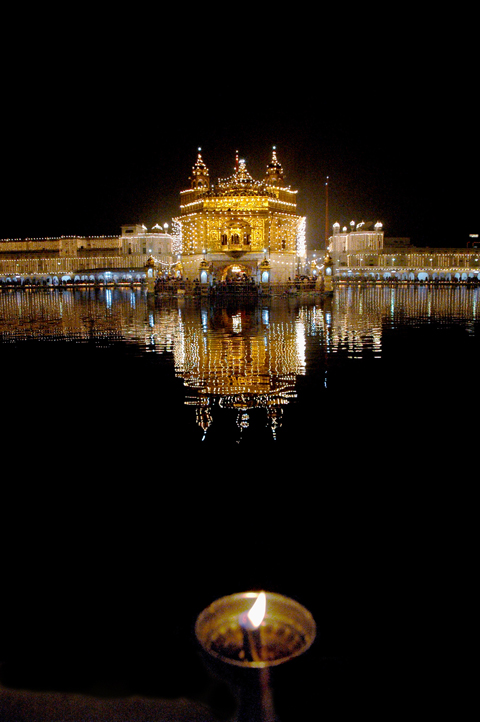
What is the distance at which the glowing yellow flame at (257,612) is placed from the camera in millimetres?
2943

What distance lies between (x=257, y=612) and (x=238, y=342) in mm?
10688

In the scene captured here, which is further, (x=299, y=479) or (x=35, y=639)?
(x=299, y=479)

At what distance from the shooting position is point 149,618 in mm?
3162

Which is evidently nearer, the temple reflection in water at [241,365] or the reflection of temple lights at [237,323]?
the temple reflection in water at [241,365]

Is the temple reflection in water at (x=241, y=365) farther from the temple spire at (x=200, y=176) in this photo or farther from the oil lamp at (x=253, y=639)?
the temple spire at (x=200, y=176)

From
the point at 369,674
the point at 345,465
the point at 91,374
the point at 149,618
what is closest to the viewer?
the point at 369,674

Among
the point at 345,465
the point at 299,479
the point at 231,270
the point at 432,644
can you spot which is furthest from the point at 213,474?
the point at 231,270

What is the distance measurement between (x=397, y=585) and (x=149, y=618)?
5.08 feet

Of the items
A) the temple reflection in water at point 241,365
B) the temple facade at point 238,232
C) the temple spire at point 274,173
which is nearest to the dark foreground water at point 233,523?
the temple reflection in water at point 241,365

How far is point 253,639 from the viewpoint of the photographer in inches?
114

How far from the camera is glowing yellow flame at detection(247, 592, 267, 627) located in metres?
2.94

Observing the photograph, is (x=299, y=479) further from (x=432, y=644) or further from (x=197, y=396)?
(x=197, y=396)

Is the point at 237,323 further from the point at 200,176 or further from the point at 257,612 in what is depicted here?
the point at 200,176

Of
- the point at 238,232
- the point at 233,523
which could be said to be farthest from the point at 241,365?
the point at 238,232
